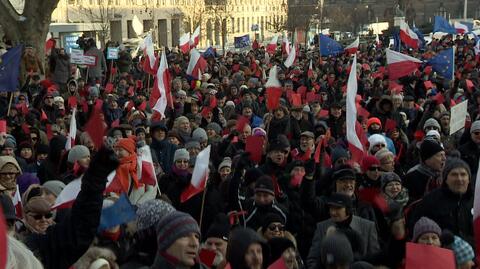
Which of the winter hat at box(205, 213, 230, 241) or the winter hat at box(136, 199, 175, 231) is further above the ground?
the winter hat at box(136, 199, 175, 231)

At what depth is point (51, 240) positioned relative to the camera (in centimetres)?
450

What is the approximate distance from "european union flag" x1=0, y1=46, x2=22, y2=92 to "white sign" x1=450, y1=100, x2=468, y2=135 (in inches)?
263

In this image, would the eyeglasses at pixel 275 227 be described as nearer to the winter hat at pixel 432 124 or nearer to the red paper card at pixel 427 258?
the red paper card at pixel 427 258

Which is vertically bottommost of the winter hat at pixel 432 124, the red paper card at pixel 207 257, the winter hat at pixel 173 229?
the winter hat at pixel 432 124

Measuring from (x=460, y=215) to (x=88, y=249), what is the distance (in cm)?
305

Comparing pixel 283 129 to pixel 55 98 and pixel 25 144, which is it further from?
pixel 55 98

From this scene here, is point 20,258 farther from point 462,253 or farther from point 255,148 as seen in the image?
point 255,148

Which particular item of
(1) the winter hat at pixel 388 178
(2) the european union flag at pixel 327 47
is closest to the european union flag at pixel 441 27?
(2) the european union flag at pixel 327 47

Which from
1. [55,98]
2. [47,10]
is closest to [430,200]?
[55,98]

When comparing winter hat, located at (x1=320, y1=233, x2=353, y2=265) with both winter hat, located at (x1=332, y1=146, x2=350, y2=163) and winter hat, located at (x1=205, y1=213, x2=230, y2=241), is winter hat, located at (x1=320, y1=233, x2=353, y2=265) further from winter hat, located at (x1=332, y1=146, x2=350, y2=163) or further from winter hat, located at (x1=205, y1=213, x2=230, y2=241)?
winter hat, located at (x1=332, y1=146, x2=350, y2=163)

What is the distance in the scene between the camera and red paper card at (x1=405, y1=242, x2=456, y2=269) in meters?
4.19

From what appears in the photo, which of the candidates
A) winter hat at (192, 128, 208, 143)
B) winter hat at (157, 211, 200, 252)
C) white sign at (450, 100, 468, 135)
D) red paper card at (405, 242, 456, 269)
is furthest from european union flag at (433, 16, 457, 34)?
winter hat at (157, 211, 200, 252)

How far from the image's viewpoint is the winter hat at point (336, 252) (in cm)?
466

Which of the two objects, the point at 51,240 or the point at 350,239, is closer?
the point at 51,240
